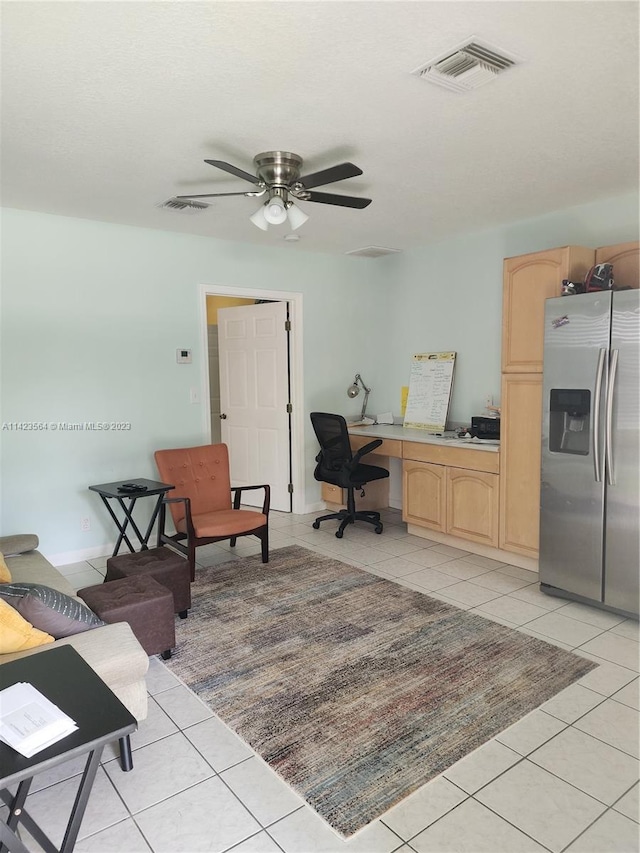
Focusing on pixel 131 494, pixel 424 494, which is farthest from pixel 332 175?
pixel 424 494

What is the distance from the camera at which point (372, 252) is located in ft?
18.2

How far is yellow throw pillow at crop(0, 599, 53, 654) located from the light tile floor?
536 millimetres

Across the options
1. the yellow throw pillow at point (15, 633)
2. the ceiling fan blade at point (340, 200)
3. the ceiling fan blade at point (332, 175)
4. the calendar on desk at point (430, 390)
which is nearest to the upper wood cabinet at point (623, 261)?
the calendar on desk at point (430, 390)

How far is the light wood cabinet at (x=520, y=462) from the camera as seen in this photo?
3875 millimetres

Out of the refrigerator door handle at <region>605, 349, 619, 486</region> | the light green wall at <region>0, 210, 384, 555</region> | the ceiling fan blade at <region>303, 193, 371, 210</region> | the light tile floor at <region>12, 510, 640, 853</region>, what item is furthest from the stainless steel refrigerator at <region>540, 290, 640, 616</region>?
the light green wall at <region>0, 210, 384, 555</region>

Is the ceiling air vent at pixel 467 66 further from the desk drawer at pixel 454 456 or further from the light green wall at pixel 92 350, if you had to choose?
the light green wall at pixel 92 350

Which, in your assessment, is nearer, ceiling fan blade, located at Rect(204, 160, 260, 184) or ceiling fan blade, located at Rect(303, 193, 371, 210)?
ceiling fan blade, located at Rect(204, 160, 260, 184)

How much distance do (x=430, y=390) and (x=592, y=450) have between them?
2264 millimetres

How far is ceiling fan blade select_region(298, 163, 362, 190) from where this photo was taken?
2631mm

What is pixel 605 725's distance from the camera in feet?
7.64

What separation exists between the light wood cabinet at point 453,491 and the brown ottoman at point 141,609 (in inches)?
97.1

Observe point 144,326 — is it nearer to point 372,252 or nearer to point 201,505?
point 201,505

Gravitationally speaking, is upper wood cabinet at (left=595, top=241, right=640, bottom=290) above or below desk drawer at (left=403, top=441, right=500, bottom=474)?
above

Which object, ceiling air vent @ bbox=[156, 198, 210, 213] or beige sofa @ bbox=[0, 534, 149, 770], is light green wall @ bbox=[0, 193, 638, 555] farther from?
beige sofa @ bbox=[0, 534, 149, 770]
